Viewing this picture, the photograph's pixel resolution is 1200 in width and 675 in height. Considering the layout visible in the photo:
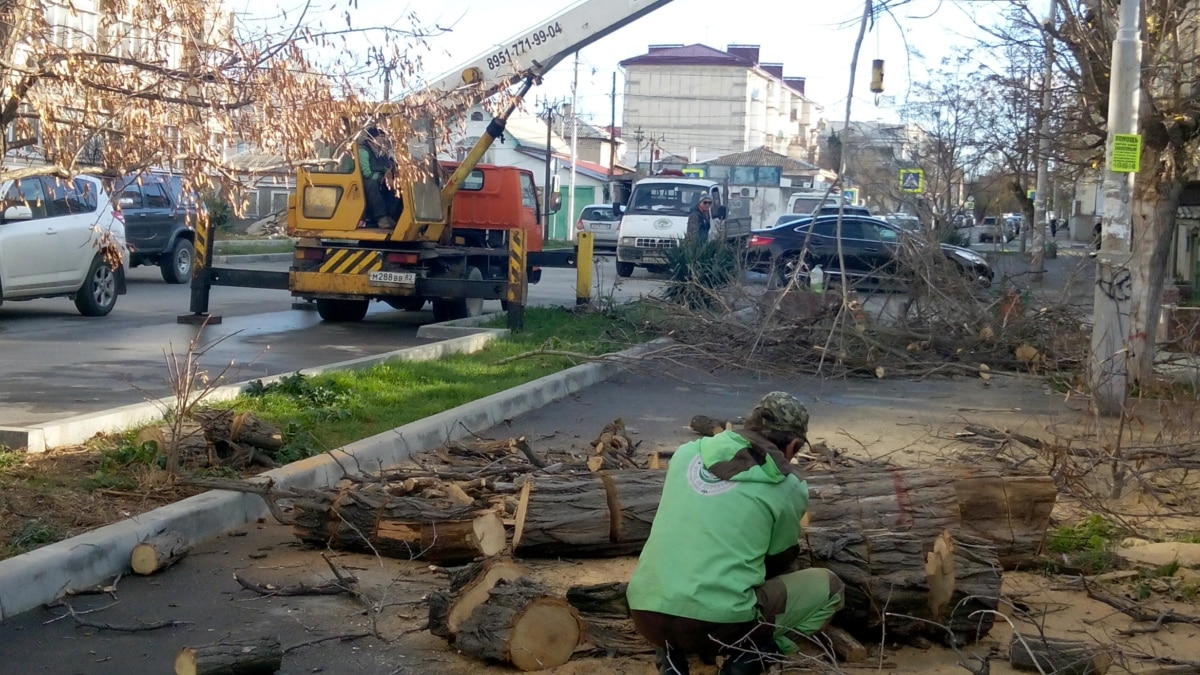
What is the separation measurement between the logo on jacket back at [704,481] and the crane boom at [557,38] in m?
11.8

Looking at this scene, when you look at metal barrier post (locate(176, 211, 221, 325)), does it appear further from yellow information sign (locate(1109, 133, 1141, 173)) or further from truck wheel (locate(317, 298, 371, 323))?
yellow information sign (locate(1109, 133, 1141, 173))

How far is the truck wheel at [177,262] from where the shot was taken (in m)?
21.9

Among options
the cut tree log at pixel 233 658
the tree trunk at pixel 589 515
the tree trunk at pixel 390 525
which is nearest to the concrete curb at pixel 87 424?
the tree trunk at pixel 390 525

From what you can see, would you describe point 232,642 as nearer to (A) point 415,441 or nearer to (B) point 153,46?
(B) point 153,46

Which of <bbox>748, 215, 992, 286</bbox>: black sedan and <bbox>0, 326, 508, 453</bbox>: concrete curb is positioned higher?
<bbox>748, 215, 992, 286</bbox>: black sedan

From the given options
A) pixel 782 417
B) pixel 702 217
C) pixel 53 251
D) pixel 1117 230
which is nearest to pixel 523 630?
pixel 782 417

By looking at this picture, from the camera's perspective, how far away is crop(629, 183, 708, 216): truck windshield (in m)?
30.2

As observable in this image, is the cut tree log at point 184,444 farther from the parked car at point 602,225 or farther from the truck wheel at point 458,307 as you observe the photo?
the parked car at point 602,225

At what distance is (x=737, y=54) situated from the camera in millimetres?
90438

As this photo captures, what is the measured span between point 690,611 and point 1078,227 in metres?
68.9

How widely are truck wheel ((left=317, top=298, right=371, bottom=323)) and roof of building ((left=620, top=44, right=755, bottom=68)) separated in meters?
74.7

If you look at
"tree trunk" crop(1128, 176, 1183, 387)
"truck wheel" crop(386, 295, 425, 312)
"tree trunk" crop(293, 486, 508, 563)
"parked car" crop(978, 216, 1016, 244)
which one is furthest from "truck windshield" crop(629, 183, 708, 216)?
"tree trunk" crop(293, 486, 508, 563)

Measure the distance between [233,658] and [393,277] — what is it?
1103 centimetres

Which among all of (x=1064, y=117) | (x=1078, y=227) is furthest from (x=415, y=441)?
(x=1078, y=227)
